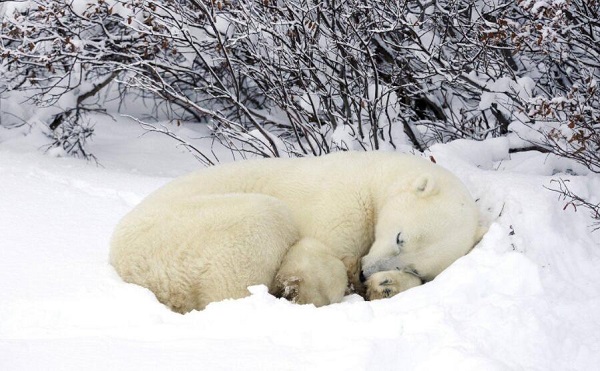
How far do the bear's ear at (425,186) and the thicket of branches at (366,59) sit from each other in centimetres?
107

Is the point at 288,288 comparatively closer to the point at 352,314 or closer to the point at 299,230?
the point at 299,230

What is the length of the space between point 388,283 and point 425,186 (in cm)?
61

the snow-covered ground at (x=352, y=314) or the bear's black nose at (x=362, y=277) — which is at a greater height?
the snow-covered ground at (x=352, y=314)

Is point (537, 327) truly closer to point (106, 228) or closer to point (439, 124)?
point (106, 228)

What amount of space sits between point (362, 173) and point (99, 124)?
6012mm

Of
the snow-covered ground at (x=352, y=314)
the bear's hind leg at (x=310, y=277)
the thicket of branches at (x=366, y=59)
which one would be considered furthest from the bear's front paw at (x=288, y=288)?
the thicket of branches at (x=366, y=59)

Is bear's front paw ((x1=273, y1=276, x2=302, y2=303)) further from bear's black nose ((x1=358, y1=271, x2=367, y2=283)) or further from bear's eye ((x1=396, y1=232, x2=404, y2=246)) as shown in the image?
bear's eye ((x1=396, y1=232, x2=404, y2=246))

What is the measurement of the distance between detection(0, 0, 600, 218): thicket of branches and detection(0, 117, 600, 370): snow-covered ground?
3.31ft

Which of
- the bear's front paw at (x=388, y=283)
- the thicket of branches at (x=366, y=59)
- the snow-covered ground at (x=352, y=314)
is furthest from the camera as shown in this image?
the thicket of branches at (x=366, y=59)

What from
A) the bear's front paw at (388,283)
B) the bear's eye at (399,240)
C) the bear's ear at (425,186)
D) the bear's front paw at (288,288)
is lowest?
the bear's front paw at (388,283)

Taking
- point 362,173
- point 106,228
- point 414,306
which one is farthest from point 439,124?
point 414,306

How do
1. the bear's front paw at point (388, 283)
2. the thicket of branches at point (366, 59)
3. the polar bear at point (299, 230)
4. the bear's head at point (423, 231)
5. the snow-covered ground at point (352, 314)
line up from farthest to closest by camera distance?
1. the thicket of branches at point (366, 59)
2. the bear's head at point (423, 231)
3. the bear's front paw at point (388, 283)
4. the polar bear at point (299, 230)
5. the snow-covered ground at point (352, 314)

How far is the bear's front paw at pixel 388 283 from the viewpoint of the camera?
144 inches

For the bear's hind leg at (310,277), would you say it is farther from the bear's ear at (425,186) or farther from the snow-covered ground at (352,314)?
the bear's ear at (425,186)
